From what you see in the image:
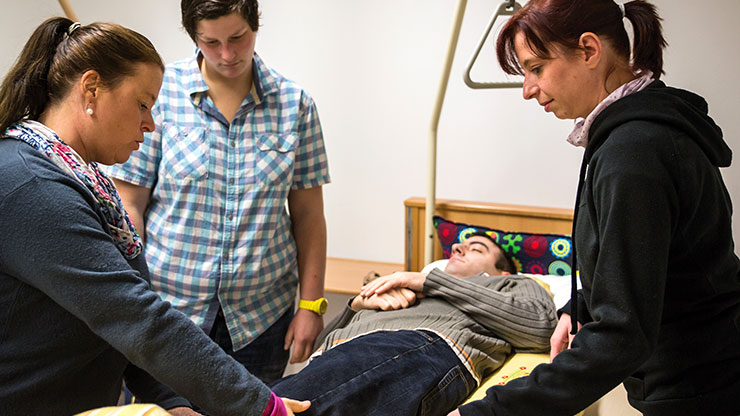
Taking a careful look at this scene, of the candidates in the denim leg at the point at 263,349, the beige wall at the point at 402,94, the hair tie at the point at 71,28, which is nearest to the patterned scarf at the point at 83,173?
the hair tie at the point at 71,28

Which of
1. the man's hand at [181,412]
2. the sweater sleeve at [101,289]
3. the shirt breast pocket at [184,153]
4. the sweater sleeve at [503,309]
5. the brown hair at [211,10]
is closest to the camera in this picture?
the sweater sleeve at [101,289]

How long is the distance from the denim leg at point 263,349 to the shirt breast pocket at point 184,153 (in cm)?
40

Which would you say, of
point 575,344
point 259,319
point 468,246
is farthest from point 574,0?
point 468,246

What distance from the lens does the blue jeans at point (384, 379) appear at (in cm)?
140

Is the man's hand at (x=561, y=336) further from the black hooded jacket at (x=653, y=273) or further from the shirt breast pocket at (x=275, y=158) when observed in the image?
the shirt breast pocket at (x=275, y=158)

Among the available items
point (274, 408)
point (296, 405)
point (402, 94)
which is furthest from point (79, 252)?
point (402, 94)

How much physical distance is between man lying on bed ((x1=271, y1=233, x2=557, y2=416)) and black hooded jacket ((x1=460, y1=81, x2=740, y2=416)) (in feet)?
1.38

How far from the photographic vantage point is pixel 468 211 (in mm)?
2711

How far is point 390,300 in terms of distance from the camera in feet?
6.49

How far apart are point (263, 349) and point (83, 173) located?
39.2 inches

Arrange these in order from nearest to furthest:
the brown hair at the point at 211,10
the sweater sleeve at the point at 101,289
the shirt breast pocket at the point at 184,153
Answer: the sweater sleeve at the point at 101,289, the brown hair at the point at 211,10, the shirt breast pocket at the point at 184,153

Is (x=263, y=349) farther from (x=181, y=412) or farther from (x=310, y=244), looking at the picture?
(x=181, y=412)

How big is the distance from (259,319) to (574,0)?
119cm

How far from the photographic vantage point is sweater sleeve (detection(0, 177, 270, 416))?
0.88 meters
